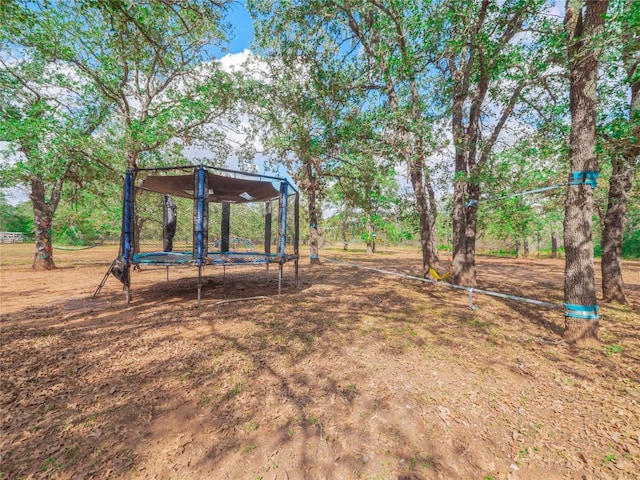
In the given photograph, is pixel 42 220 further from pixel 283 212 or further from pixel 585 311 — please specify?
pixel 585 311

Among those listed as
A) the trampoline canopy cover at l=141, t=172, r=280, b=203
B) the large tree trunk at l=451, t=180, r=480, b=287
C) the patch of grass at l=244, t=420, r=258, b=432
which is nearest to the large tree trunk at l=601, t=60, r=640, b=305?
the large tree trunk at l=451, t=180, r=480, b=287

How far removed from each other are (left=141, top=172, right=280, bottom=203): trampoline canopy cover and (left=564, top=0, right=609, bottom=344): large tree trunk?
23.7 ft

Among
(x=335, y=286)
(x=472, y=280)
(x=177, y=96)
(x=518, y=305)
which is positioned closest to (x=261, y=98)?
(x=177, y=96)

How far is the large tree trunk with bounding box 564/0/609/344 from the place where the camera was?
406 cm

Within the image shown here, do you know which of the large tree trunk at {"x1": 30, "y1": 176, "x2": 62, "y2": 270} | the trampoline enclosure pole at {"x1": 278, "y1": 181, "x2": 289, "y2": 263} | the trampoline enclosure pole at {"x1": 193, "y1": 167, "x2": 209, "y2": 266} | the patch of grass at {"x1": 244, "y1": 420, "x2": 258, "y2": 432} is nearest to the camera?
the patch of grass at {"x1": 244, "y1": 420, "x2": 258, "y2": 432}

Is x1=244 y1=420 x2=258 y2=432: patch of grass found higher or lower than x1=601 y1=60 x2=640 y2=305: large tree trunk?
lower

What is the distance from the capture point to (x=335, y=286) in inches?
350

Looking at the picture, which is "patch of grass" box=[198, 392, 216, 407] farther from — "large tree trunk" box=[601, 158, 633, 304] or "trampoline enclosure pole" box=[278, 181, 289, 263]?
"large tree trunk" box=[601, 158, 633, 304]

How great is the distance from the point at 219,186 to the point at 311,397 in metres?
7.42

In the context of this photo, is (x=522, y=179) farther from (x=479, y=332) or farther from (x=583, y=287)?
(x=479, y=332)

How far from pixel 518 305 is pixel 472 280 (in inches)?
76.1

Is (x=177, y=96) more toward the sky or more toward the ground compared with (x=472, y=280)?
more toward the sky

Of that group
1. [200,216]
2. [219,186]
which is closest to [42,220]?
[219,186]

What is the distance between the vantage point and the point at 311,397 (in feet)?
9.14
